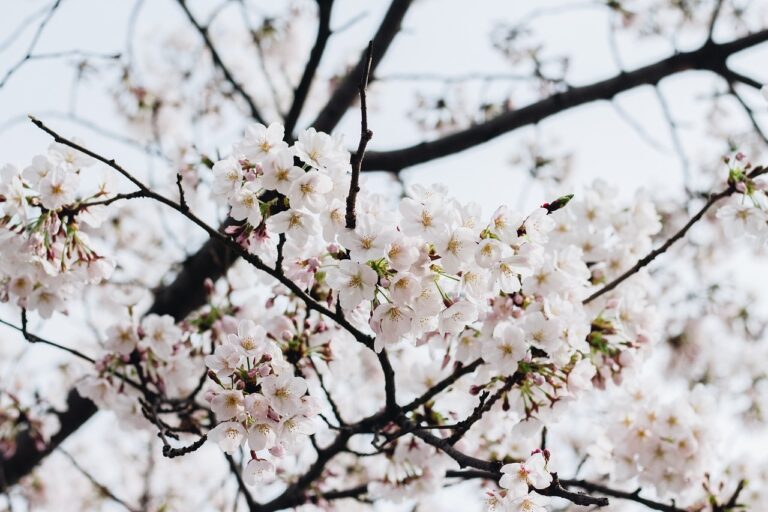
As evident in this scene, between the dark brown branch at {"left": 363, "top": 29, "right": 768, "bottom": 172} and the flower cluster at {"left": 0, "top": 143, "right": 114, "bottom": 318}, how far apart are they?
2.03 metres

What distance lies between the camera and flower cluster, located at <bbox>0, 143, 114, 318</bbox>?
193 cm

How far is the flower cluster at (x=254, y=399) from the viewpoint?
1739mm

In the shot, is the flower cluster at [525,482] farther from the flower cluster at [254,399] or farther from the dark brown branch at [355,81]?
the dark brown branch at [355,81]

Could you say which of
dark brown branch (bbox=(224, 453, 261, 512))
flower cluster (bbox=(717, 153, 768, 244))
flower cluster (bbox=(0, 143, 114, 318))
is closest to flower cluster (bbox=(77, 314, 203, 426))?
flower cluster (bbox=(0, 143, 114, 318))

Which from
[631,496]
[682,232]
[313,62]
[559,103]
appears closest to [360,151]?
[682,232]

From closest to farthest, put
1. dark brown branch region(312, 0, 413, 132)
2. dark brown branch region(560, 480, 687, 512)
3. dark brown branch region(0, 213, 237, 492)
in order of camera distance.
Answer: dark brown branch region(560, 480, 687, 512) → dark brown branch region(0, 213, 237, 492) → dark brown branch region(312, 0, 413, 132)

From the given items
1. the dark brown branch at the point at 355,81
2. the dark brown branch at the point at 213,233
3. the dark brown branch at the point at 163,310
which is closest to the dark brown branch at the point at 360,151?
the dark brown branch at the point at 213,233

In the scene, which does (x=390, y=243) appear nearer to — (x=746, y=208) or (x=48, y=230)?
(x=48, y=230)

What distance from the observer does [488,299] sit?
2162 mm

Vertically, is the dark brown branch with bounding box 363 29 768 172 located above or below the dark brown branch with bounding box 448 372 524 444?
above

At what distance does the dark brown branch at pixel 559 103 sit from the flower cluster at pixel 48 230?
2.03 metres

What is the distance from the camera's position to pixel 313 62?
3469 mm

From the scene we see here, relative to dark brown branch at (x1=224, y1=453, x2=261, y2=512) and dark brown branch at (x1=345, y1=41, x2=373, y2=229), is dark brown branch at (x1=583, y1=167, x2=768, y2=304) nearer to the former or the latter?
dark brown branch at (x1=345, y1=41, x2=373, y2=229)

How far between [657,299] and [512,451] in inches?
150
